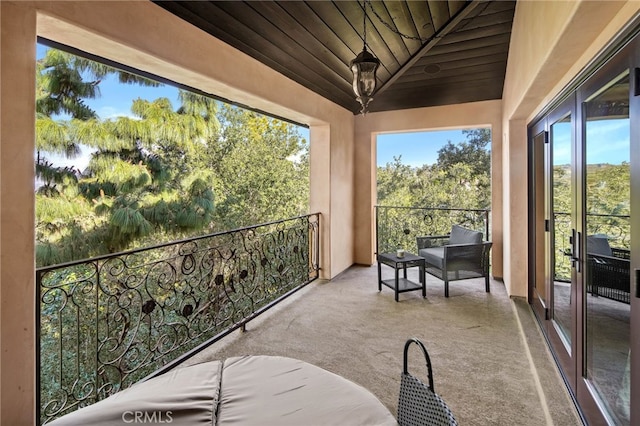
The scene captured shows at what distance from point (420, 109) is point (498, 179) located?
1.57 metres

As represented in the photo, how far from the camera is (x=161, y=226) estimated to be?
5.73 meters

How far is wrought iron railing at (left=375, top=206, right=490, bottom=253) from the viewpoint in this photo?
607 cm

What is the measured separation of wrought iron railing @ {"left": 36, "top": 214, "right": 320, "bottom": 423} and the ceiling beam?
206 centimetres

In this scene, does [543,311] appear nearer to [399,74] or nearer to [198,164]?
[399,74]

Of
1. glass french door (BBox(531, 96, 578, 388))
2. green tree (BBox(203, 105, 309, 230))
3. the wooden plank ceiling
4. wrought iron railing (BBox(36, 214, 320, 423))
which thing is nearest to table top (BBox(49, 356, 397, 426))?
wrought iron railing (BBox(36, 214, 320, 423))

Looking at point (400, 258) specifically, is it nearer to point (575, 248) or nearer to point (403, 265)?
point (403, 265)

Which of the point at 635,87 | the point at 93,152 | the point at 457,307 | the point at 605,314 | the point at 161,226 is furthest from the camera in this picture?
the point at 161,226

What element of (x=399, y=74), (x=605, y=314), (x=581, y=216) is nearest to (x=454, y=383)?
(x=605, y=314)

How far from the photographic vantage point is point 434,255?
14.3 feet

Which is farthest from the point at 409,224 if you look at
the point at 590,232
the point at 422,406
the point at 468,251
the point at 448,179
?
the point at 422,406

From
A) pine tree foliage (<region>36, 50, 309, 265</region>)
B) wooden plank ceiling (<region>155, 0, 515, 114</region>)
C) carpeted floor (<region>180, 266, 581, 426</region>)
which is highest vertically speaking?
wooden plank ceiling (<region>155, 0, 515, 114</region>)

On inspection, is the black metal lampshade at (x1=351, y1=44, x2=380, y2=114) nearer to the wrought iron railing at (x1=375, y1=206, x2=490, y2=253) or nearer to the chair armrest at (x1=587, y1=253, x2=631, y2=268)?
the chair armrest at (x1=587, y1=253, x2=631, y2=268)

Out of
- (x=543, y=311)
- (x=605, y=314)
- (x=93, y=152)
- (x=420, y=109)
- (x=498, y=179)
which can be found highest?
(x=420, y=109)

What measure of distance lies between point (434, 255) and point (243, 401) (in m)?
3.64
